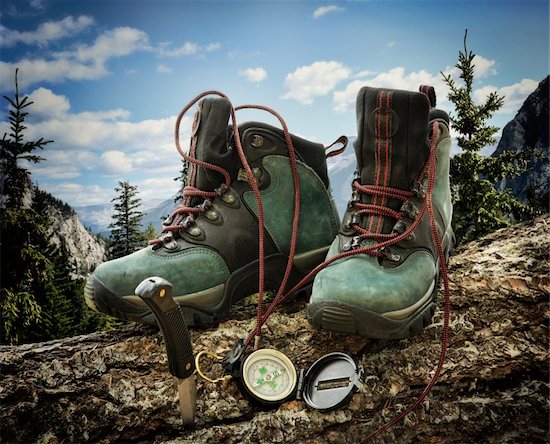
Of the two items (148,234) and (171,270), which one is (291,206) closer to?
(171,270)

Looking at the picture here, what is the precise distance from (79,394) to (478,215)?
283 inches

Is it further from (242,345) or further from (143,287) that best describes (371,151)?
(143,287)

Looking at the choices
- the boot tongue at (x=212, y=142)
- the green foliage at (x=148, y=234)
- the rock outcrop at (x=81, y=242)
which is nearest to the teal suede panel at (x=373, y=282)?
the boot tongue at (x=212, y=142)

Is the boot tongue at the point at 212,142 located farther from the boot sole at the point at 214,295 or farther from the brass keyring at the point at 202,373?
the brass keyring at the point at 202,373

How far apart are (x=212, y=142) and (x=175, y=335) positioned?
4.02 feet

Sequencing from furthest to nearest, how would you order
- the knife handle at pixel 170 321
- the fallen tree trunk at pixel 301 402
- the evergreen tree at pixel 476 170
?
the evergreen tree at pixel 476 170 → the fallen tree trunk at pixel 301 402 → the knife handle at pixel 170 321

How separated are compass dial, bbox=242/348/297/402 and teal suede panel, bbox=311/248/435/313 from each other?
12.7 inches

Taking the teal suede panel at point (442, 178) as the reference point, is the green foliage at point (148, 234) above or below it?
below

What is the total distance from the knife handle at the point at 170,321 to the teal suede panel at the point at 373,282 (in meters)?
0.67

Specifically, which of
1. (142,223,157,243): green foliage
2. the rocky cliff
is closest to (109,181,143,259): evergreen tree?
(142,223,157,243): green foliage

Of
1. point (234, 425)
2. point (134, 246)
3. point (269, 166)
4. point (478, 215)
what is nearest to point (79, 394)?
point (234, 425)

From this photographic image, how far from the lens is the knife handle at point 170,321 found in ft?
5.30

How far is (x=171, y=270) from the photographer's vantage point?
2439 mm

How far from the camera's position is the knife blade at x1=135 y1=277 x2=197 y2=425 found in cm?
162
